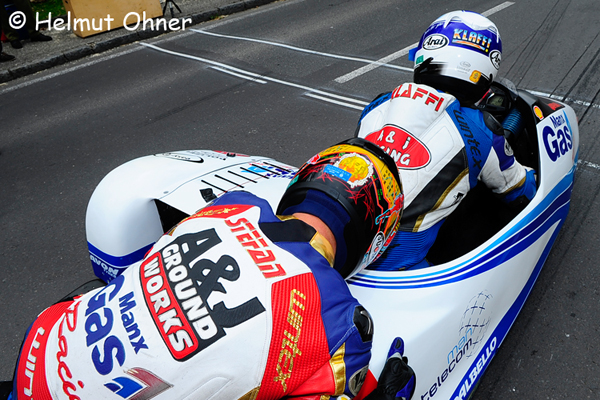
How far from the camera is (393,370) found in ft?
4.96

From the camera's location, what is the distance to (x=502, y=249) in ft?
6.88

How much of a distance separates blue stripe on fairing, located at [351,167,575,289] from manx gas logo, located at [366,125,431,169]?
43 centimetres

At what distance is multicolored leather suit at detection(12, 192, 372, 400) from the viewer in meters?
0.87

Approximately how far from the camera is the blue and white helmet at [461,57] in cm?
226

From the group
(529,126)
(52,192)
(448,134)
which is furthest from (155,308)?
(52,192)

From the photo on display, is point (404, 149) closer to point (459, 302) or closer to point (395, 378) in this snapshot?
point (459, 302)

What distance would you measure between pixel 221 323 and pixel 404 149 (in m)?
1.23

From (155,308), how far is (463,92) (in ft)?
6.22

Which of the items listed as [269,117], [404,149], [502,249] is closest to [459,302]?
[502,249]

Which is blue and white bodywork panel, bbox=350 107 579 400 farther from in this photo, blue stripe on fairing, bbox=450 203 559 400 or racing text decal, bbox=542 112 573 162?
racing text decal, bbox=542 112 573 162

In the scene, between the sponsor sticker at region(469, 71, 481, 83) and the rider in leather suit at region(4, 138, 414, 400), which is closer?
the rider in leather suit at region(4, 138, 414, 400)

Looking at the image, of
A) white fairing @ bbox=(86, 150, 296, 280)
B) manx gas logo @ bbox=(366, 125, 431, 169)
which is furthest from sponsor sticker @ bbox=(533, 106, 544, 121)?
white fairing @ bbox=(86, 150, 296, 280)

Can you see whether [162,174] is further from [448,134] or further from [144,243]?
[448,134]

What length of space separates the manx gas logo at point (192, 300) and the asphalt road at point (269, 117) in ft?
6.55
